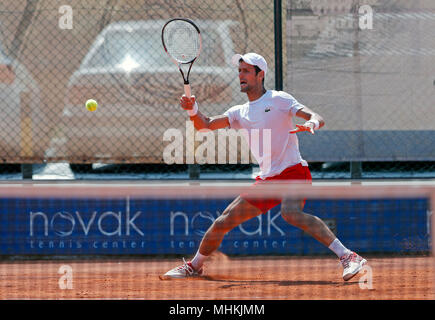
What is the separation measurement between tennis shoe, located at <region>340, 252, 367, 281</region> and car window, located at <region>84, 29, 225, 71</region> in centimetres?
217

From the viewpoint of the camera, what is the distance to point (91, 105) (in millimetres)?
6453

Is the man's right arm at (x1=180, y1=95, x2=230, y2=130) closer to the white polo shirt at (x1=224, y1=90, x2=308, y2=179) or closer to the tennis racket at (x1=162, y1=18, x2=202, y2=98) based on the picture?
the white polo shirt at (x1=224, y1=90, x2=308, y2=179)

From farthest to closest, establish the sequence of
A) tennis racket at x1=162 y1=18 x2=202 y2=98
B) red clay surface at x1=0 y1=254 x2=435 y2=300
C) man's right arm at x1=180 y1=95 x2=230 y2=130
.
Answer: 1. tennis racket at x1=162 y1=18 x2=202 y2=98
2. man's right arm at x1=180 y1=95 x2=230 y2=130
3. red clay surface at x1=0 y1=254 x2=435 y2=300

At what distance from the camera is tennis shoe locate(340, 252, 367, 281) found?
16.1ft

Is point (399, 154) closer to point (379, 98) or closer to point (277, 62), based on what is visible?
point (379, 98)

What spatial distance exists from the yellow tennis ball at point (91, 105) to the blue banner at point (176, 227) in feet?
2.36

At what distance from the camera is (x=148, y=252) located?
6551mm

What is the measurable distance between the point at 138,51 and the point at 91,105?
1.84 feet

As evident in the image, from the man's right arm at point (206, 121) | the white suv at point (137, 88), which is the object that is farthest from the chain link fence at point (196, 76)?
the man's right arm at point (206, 121)

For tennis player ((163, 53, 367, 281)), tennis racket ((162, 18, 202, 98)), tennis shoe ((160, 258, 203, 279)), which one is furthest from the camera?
tennis racket ((162, 18, 202, 98))

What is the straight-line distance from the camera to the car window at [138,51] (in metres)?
6.49

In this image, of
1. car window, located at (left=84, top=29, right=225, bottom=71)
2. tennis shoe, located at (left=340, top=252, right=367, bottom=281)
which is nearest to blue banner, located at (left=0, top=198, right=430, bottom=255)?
car window, located at (left=84, top=29, right=225, bottom=71)
